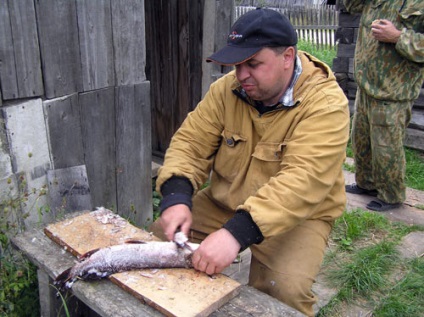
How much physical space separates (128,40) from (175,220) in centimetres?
179

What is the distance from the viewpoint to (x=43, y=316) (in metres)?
2.76

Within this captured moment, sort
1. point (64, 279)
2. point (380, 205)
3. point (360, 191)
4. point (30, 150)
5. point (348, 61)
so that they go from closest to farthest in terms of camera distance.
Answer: point (64, 279) < point (30, 150) < point (380, 205) < point (360, 191) < point (348, 61)

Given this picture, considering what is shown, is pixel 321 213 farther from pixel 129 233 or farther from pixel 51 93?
Answer: pixel 51 93

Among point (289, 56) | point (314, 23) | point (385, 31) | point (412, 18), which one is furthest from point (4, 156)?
point (314, 23)

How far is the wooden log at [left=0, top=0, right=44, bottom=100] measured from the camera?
2.83 metres

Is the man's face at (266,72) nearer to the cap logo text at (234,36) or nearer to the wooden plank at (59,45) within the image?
the cap logo text at (234,36)

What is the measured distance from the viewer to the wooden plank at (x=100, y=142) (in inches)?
140

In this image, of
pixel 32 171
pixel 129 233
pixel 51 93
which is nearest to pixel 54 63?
pixel 51 93

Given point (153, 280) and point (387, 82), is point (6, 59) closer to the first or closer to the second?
point (153, 280)

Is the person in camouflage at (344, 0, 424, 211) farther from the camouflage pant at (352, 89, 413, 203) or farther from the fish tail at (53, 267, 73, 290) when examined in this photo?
the fish tail at (53, 267, 73, 290)

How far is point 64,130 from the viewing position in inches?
132

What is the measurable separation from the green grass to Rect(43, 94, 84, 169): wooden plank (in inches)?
87.7

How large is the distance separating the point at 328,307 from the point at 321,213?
967 mm

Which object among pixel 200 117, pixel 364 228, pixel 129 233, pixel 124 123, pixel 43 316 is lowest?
pixel 364 228
